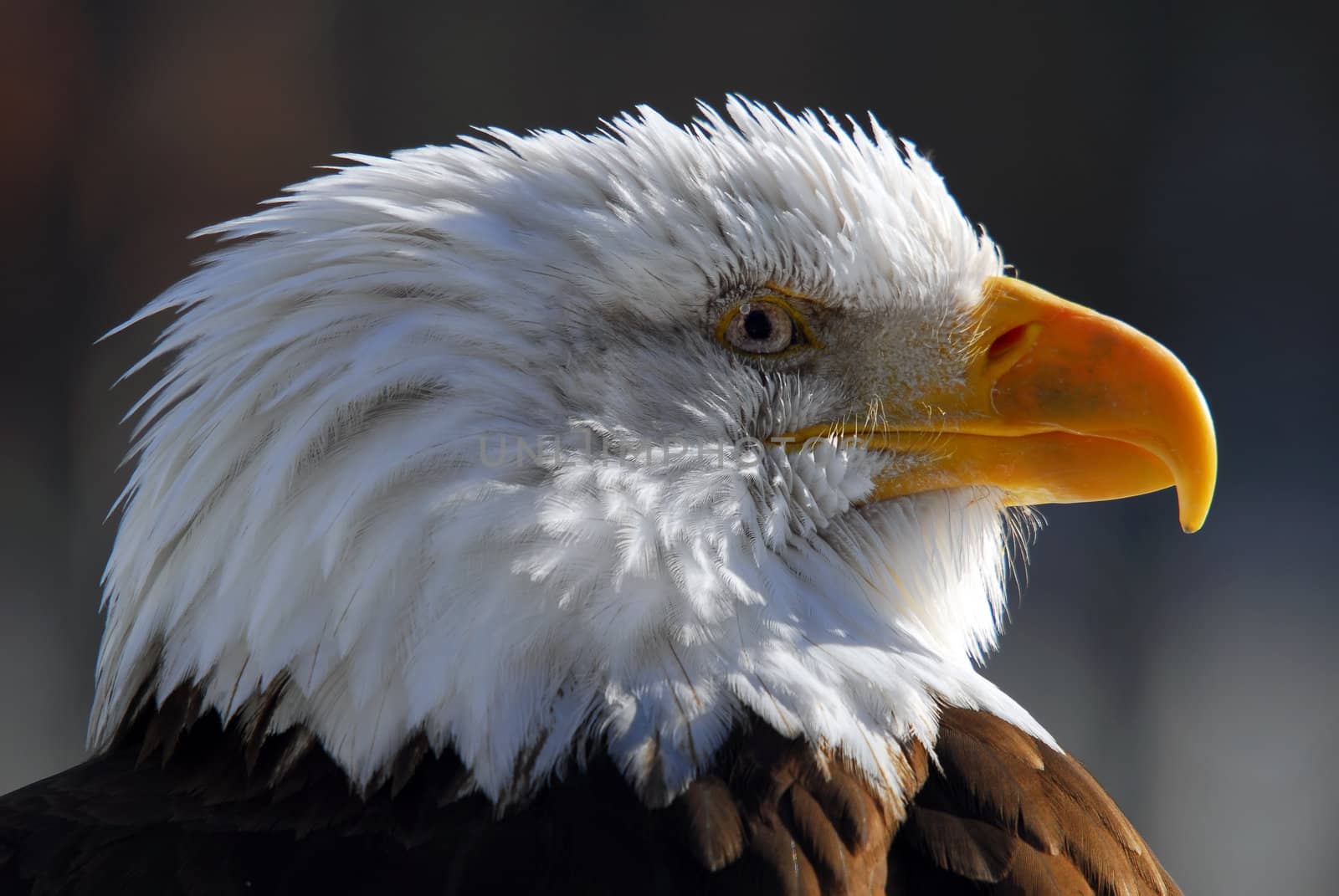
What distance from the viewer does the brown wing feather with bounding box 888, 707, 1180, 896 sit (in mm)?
1570

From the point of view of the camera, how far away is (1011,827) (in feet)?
5.29

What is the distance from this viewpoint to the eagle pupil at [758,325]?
6.34 feet

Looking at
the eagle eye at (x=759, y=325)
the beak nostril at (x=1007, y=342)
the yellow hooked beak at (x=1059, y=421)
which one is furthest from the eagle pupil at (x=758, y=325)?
the beak nostril at (x=1007, y=342)

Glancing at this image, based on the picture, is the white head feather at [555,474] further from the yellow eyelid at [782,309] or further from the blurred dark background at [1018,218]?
the blurred dark background at [1018,218]

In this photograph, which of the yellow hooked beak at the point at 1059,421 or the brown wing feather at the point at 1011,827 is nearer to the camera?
the brown wing feather at the point at 1011,827

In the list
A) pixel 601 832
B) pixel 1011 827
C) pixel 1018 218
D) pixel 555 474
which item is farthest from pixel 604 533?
pixel 1018 218

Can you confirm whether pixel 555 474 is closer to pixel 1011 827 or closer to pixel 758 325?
pixel 758 325

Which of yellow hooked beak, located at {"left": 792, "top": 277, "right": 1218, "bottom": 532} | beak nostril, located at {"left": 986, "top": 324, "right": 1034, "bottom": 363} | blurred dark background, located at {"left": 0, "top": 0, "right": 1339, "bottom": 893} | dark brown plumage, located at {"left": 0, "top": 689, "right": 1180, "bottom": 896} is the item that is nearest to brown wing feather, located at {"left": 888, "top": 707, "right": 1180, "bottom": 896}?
dark brown plumage, located at {"left": 0, "top": 689, "right": 1180, "bottom": 896}

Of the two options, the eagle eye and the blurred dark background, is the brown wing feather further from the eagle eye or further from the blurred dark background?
the blurred dark background

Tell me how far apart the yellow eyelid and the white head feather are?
0.09 ft

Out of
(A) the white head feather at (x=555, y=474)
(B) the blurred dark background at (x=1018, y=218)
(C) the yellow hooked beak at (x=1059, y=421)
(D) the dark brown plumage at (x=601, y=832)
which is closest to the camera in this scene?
(D) the dark brown plumage at (x=601, y=832)

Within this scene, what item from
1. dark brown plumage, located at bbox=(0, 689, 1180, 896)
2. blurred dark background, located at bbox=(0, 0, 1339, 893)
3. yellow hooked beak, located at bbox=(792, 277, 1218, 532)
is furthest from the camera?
blurred dark background, located at bbox=(0, 0, 1339, 893)

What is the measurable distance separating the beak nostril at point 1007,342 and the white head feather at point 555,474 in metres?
0.08

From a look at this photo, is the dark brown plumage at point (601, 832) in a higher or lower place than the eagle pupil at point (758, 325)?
lower
